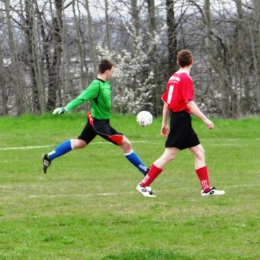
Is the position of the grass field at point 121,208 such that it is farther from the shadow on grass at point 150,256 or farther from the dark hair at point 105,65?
the dark hair at point 105,65

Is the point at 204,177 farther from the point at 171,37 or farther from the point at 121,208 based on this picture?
the point at 171,37

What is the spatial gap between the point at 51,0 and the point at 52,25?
45.1 inches

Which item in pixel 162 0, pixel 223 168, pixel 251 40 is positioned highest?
pixel 162 0

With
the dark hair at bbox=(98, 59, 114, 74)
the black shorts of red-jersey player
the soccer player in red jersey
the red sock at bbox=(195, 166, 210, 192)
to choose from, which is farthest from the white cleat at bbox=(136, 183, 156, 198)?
the dark hair at bbox=(98, 59, 114, 74)

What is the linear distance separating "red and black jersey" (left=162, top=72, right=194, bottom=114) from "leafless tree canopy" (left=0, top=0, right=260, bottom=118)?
64.8 feet

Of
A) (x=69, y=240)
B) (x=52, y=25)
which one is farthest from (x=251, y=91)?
(x=69, y=240)

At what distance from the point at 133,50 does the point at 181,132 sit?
22555 mm

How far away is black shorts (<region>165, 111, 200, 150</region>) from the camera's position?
31.9 ft

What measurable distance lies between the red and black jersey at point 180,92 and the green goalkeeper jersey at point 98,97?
154 cm

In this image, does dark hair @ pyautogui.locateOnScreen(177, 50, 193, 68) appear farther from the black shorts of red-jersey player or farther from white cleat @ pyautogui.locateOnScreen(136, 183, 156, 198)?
the black shorts of red-jersey player

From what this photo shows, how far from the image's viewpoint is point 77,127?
69.0 ft

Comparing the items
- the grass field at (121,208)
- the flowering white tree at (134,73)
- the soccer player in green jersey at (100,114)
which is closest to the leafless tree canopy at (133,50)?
the flowering white tree at (134,73)

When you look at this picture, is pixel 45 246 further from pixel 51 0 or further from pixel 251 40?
pixel 51 0

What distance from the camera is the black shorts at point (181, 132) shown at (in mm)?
9711
